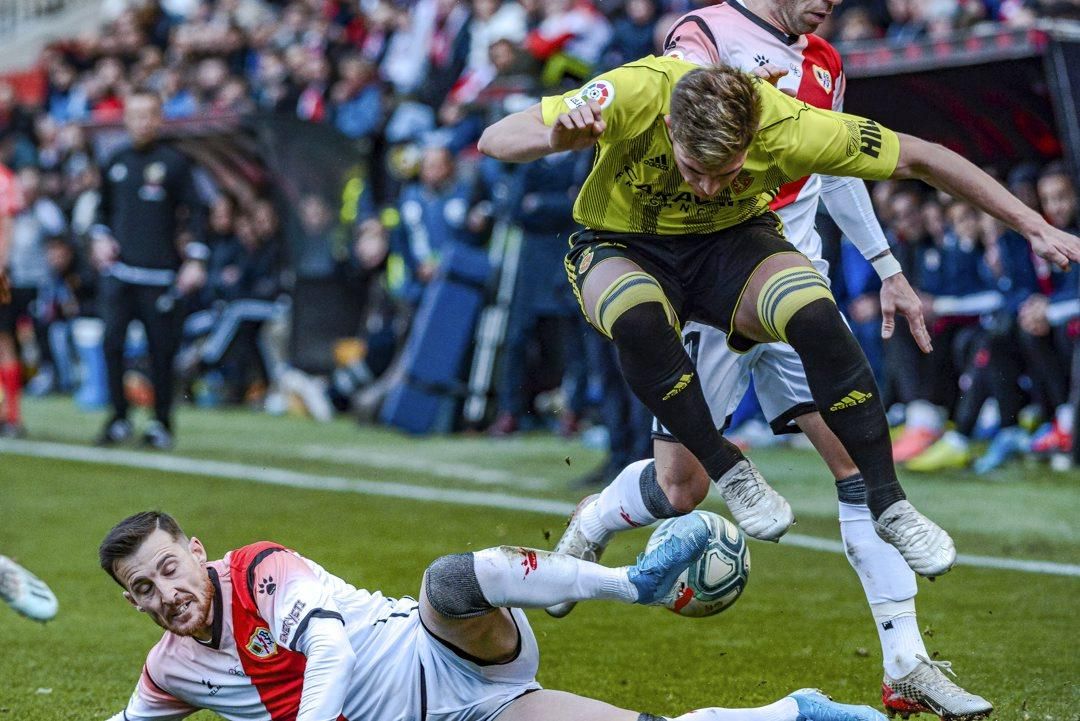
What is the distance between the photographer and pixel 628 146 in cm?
475

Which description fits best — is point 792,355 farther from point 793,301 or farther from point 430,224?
point 430,224

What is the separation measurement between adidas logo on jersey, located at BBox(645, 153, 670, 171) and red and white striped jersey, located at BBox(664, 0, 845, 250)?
585 mm

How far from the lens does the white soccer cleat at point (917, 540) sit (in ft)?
14.7

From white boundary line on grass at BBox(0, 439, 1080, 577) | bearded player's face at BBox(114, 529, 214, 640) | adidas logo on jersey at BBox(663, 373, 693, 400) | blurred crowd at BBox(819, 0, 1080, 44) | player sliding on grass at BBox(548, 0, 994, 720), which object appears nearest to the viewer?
bearded player's face at BBox(114, 529, 214, 640)

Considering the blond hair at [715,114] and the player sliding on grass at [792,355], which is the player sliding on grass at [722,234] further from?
the player sliding on grass at [792,355]

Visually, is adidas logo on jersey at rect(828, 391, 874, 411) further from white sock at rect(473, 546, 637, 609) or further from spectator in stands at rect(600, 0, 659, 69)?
spectator in stands at rect(600, 0, 659, 69)

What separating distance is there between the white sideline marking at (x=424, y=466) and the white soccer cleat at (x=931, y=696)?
16.7 ft

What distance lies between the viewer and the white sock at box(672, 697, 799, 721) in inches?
165

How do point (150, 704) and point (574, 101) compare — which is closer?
point (150, 704)

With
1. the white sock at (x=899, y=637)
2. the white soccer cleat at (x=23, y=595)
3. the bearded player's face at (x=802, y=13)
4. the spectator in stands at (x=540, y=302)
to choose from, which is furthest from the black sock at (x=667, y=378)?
the spectator in stands at (x=540, y=302)

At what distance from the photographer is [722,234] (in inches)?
196

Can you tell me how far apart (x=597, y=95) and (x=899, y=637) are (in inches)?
76.9

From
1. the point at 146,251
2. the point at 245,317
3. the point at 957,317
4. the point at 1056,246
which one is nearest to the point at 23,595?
the point at 1056,246

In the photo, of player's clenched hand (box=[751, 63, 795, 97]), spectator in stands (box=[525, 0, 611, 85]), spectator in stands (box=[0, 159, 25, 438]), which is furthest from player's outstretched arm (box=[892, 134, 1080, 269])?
spectator in stands (box=[525, 0, 611, 85])
